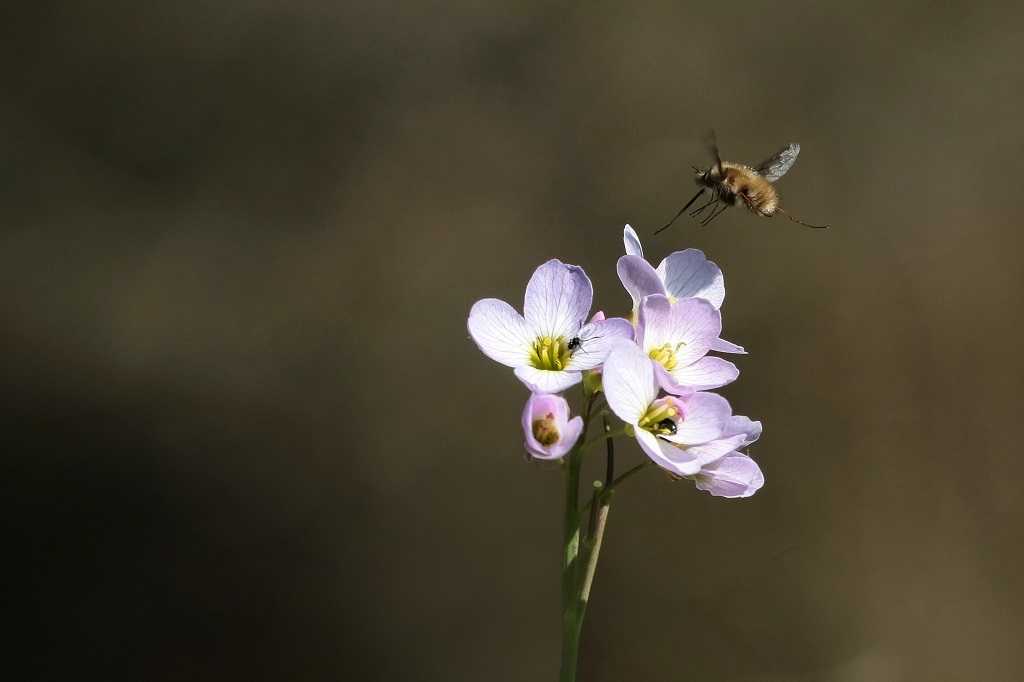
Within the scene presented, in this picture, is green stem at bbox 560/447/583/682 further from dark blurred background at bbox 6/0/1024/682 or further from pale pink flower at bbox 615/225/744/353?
dark blurred background at bbox 6/0/1024/682

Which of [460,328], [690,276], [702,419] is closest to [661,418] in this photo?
[702,419]

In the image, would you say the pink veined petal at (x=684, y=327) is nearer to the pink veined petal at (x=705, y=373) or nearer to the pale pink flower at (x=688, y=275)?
the pink veined petal at (x=705, y=373)

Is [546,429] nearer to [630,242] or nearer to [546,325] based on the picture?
[546,325]

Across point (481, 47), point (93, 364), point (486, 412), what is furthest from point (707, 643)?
point (481, 47)

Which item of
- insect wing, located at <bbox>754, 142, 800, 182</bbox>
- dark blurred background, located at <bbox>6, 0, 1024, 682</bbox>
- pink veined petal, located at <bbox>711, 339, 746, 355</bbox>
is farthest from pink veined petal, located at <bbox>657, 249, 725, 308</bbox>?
dark blurred background, located at <bbox>6, 0, 1024, 682</bbox>

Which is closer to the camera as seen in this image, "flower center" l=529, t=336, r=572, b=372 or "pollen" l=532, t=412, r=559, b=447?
"pollen" l=532, t=412, r=559, b=447

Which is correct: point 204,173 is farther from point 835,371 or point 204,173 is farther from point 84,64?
point 835,371

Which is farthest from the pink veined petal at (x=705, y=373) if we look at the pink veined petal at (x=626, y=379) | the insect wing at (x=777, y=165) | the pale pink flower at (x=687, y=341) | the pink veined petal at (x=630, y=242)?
the insect wing at (x=777, y=165)
